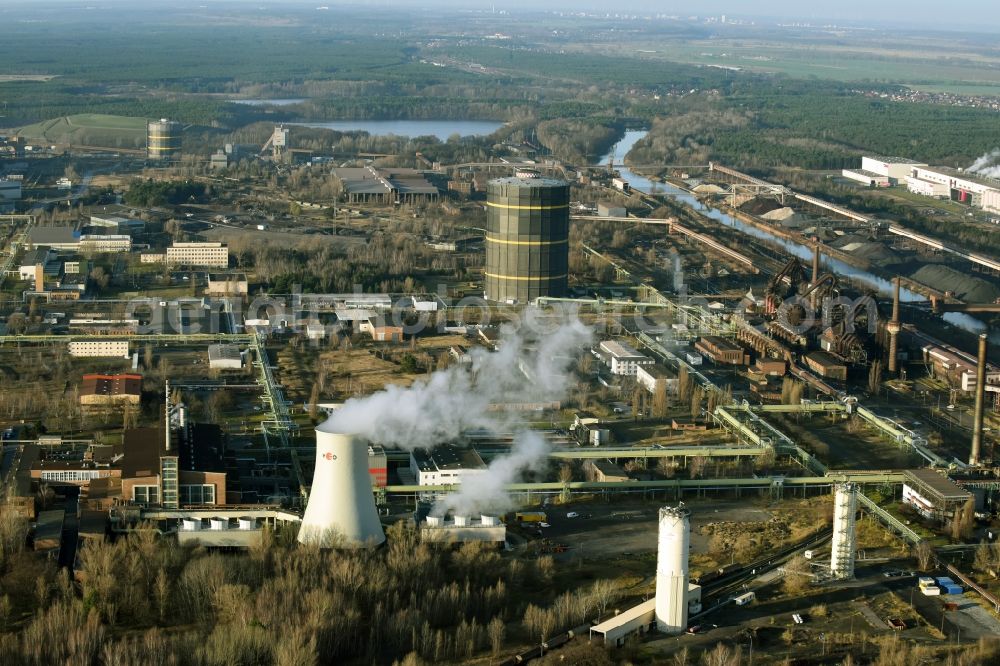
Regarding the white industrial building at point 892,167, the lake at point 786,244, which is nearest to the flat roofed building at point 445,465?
the lake at point 786,244

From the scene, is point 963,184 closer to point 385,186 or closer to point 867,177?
point 867,177

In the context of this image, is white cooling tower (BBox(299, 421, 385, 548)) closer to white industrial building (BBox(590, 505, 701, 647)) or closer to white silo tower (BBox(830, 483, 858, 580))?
white industrial building (BBox(590, 505, 701, 647))

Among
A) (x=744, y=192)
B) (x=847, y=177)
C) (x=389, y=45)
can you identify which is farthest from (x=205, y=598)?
(x=389, y=45)

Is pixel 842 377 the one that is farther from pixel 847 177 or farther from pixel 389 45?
pixel 389 45

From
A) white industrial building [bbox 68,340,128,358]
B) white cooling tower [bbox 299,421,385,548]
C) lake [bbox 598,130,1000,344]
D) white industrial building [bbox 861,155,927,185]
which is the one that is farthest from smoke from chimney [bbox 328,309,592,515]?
white industrial building [bbox 861,155,927,185]

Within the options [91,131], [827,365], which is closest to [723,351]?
[827,365]

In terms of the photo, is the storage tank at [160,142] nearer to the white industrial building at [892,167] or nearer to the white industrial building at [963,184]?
the white industrial building at [892,167]
